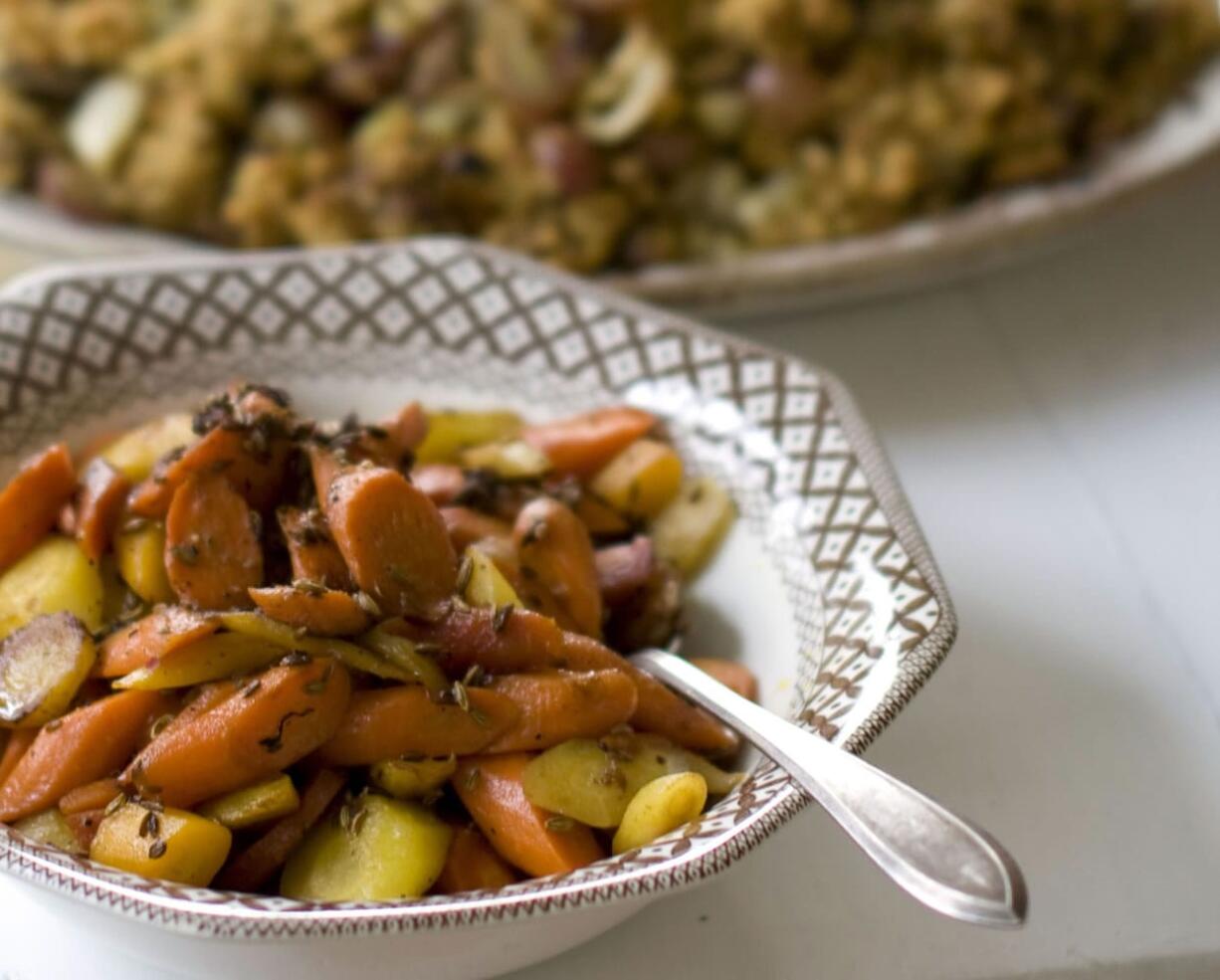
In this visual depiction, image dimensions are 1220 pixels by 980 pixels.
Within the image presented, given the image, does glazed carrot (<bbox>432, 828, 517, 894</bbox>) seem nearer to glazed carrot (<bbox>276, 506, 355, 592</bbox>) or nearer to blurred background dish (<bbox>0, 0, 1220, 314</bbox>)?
glazed carrot (<bbox>276, 506, 355, 592</bbox>)

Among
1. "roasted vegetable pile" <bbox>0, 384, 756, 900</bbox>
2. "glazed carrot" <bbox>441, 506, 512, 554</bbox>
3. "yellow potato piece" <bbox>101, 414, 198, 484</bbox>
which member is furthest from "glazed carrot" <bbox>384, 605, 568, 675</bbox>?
"yellow potato piece" <bbox>101, 414, 198, 484</bbox>

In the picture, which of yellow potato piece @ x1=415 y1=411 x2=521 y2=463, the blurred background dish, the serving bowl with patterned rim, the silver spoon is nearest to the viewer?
the silver spoon

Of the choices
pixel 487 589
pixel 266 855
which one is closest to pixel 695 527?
pixel 487 589

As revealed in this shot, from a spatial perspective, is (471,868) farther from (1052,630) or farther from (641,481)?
(1052,630)

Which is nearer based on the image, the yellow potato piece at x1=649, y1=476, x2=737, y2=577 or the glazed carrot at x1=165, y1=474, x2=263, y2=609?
the glazed carrot at x1=165, y1=474, x2=263, y2=609

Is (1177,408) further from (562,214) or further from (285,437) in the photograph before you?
(285,437)

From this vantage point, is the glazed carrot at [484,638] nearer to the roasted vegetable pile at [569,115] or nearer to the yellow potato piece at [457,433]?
the yellow potato piece at [457,433]

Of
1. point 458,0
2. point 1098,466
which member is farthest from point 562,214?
point 1098,466

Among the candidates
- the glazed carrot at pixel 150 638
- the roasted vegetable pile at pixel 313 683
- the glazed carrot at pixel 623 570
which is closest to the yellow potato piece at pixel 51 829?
the roasted vegetable pile at pixel 313 683
